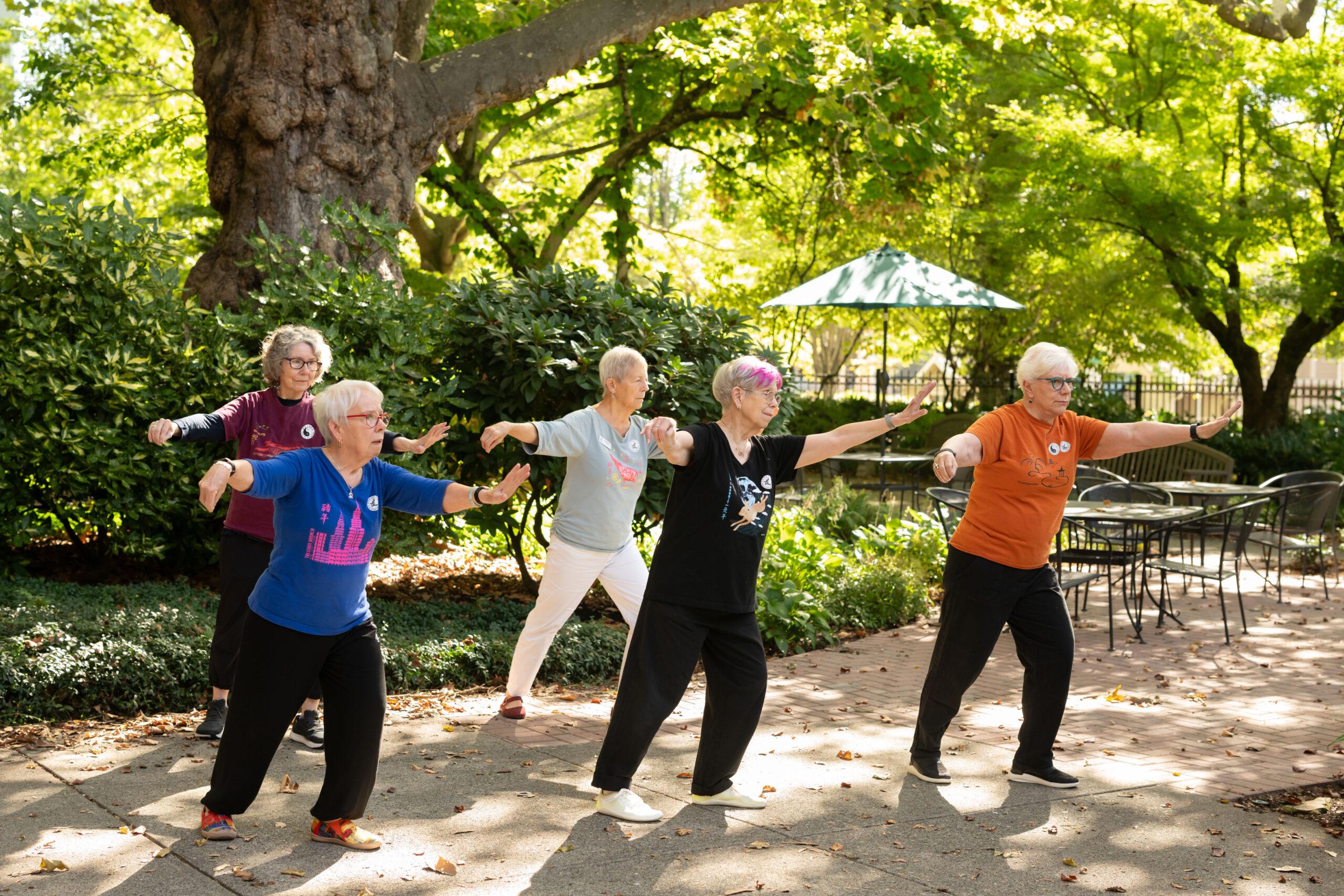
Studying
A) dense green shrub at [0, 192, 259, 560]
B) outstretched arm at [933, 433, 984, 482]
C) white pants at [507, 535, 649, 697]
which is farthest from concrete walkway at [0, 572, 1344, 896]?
dense green shrub at [0, 192, 259, 560]

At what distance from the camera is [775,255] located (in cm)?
2828

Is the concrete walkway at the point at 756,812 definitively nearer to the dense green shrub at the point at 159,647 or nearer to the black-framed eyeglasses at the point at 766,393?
the dense green shrub at the point at 159,647

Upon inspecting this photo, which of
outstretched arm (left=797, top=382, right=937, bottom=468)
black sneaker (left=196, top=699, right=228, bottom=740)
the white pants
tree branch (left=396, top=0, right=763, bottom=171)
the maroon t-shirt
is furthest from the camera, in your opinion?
tree branch (left=396, top=0, right=763, bottom=171)

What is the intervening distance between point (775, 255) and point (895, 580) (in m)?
19.7

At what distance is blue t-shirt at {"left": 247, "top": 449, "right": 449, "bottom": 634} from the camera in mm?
4203

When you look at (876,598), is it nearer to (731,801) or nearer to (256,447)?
(731,801)

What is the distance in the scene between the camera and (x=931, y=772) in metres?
5.42

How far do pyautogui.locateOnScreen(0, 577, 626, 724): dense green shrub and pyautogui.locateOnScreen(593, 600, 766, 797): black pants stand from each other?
2355 millimetres

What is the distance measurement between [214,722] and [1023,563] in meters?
3.68

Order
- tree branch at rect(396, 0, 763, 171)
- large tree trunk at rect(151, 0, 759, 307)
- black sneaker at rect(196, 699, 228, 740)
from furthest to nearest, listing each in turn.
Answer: tree branch at rect(396, 0, 763, 171) → large tree trunk at rect(151, 0, 759, 307) → black sneaker at rect(196, 699, 228, 740)

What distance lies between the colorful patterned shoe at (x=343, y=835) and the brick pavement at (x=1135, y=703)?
5.34 ft

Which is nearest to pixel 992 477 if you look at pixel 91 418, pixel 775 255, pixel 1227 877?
pixel 1227 877

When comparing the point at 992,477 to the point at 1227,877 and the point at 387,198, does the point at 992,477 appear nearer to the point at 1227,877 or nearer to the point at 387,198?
the point at 1227,877

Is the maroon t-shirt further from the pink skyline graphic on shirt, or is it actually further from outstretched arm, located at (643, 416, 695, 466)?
outstretched arm, located at (643, 416, 695, 466)
